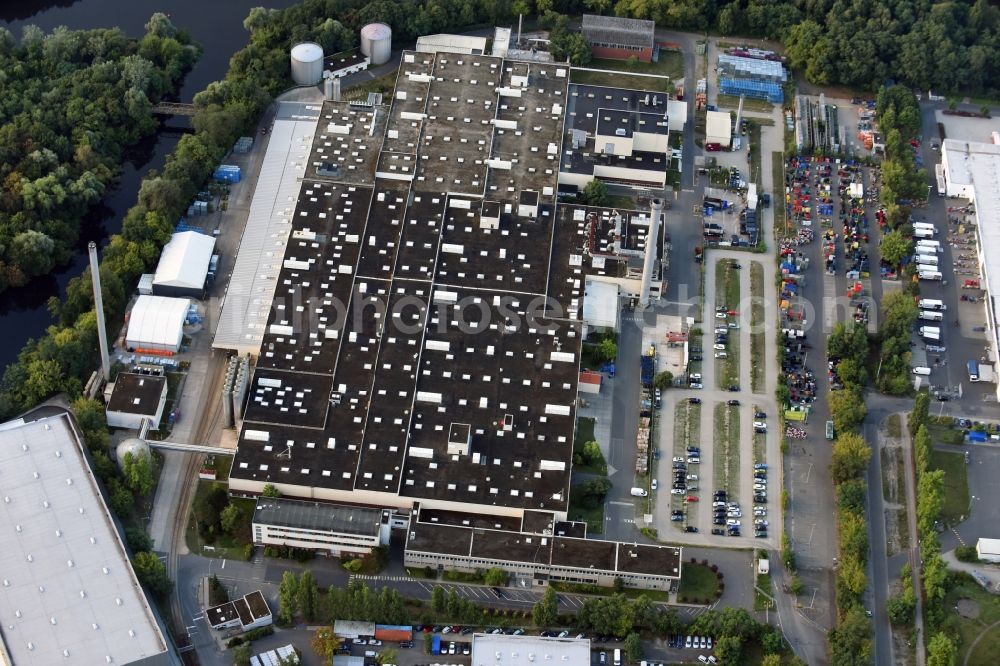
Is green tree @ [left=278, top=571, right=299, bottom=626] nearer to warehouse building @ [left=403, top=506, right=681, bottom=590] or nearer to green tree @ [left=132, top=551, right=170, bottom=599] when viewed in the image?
green tree @ [left=132, top=551, right=170, bottom=599]

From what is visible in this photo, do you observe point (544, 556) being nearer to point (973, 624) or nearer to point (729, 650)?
point (729, 650)

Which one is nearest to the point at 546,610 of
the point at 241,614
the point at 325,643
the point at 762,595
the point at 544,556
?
the point at 544,556

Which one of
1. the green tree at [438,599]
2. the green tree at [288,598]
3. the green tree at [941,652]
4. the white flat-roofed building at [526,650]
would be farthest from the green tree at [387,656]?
the green tree at [941,652]

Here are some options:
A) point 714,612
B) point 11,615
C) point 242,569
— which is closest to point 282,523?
point 242,569

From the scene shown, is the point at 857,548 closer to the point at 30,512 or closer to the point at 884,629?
the point at 884,629

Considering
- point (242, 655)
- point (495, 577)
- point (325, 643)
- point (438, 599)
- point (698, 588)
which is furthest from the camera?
point (698, 588)

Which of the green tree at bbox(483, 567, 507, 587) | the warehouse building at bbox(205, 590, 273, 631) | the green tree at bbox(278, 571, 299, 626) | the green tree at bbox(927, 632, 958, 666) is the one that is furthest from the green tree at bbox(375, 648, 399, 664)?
the green tree at bbox(927, 632, 958, 666)
